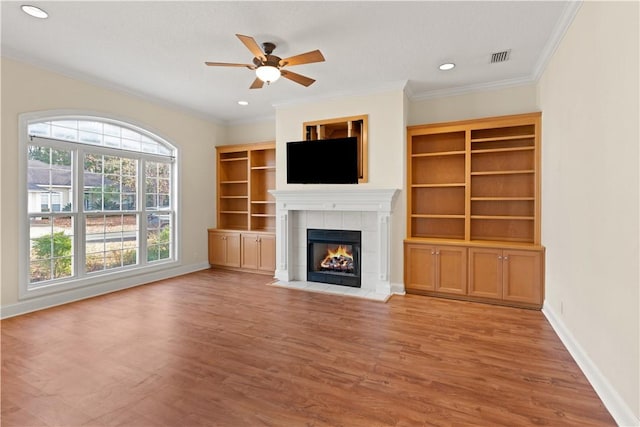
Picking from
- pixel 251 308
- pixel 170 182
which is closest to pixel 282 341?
pixel 251 308

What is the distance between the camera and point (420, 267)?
175 inches

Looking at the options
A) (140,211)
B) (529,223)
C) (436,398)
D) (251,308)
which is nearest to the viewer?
(436,398)

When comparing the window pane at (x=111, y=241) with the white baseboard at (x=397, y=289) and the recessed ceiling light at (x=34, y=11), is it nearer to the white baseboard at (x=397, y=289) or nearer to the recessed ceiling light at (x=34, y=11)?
the recessed ceiling light at (x=34, y=11)

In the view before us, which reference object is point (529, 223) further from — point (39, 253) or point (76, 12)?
point (39, 253)

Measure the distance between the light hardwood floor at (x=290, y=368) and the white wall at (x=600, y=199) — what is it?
0.30 m

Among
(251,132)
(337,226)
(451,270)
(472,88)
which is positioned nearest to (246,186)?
(251,132)

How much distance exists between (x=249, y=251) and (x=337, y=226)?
202 centimetres

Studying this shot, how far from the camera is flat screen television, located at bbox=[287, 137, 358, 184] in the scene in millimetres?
4641

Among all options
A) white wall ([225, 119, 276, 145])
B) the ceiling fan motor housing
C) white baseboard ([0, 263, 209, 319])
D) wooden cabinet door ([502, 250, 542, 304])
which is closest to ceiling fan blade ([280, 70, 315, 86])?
the ceiling fan motor housing

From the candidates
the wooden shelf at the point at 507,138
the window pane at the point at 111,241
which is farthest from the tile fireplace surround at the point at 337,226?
the window pane at the point at 111,241

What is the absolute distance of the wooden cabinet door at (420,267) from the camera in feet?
14.3

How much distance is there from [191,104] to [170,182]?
1.49m

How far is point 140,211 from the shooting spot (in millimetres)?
5199

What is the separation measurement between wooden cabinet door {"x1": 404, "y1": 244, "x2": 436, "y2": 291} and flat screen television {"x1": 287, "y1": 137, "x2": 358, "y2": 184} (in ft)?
4.43
